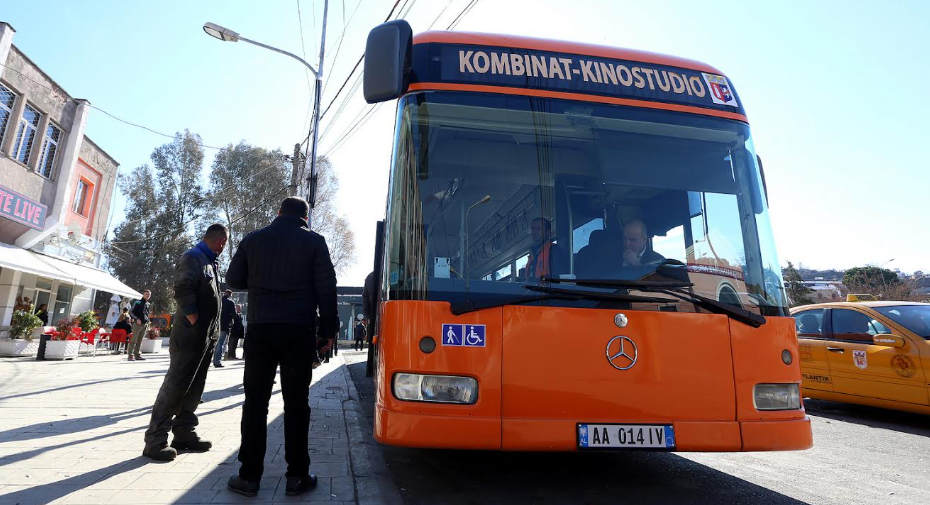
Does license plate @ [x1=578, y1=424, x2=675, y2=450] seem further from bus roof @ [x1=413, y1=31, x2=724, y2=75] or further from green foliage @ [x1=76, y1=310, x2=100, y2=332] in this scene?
green foliage @ [x1=76, y1=310, x2=100, y2=332]

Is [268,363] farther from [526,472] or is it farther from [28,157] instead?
[28,157]

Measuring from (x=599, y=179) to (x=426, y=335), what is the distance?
1.59 m

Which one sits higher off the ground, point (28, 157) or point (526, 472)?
point (28, 157)

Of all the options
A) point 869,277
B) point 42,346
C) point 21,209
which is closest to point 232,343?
point 42,346

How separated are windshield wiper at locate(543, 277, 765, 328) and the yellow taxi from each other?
3.89 meters

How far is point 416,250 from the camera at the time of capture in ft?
10.8

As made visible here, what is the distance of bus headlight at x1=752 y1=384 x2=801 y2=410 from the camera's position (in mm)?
3297

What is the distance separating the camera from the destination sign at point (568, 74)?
362cm

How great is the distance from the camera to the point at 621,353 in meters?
3.19

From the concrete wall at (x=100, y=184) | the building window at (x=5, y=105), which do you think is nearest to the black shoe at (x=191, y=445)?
the building window at (x=5, y=105)

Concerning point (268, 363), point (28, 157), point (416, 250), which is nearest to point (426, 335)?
point (416, 250)

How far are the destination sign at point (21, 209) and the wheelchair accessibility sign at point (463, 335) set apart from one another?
52.2 ft

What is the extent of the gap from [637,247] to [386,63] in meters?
2.06

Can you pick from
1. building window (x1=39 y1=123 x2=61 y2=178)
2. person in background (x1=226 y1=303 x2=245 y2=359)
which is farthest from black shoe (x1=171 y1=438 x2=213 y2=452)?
building window (x1=39 y1=123 x2=61 y2=178)
